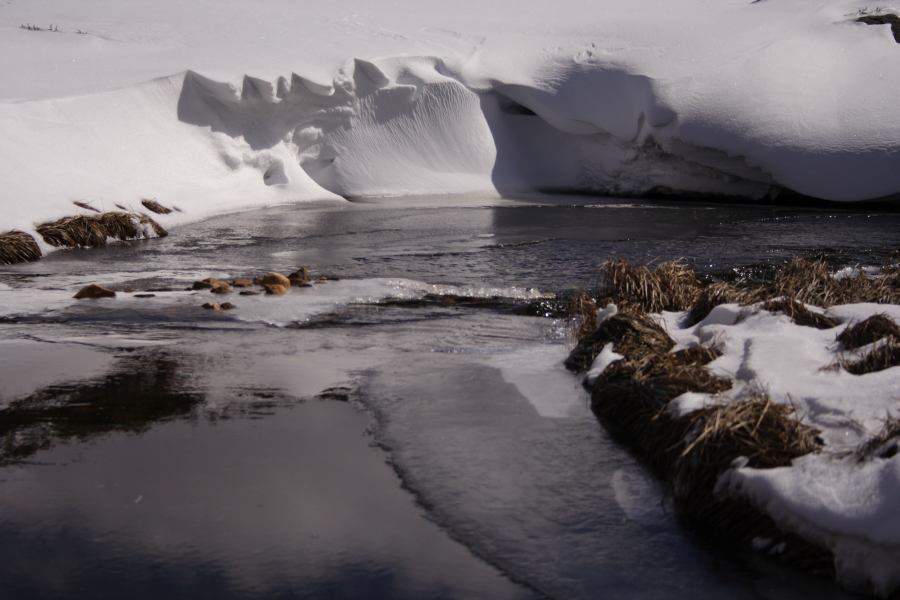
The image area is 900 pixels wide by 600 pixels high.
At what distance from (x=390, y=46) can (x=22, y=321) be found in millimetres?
13061

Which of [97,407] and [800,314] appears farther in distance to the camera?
[800,314]

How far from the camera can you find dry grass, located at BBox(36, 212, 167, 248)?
11.2 meters

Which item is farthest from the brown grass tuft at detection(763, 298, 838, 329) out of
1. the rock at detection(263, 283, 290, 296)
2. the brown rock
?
the brown rock

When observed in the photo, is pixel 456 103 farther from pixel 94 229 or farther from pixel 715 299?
pixel 715 299

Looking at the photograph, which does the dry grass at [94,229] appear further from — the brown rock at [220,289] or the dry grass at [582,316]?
the dry grass at [582,316]

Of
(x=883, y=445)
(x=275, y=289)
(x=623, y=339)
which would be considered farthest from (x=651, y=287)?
(x=883, y=445)

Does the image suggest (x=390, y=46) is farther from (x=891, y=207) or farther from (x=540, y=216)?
(x=891, y=207)

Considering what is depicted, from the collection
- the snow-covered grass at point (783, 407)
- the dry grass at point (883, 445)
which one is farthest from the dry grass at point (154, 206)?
the dry grass at point (883, 445)

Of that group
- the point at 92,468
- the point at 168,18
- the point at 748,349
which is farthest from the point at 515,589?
the point at 168,18

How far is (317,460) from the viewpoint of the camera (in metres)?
4.25

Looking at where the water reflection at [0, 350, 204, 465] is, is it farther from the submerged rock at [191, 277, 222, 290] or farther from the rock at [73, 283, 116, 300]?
the submerged rock at [191, 277, 222, 290]

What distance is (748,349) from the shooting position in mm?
4945

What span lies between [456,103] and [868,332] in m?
13.6

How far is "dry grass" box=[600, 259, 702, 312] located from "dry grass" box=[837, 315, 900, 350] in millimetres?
2028
